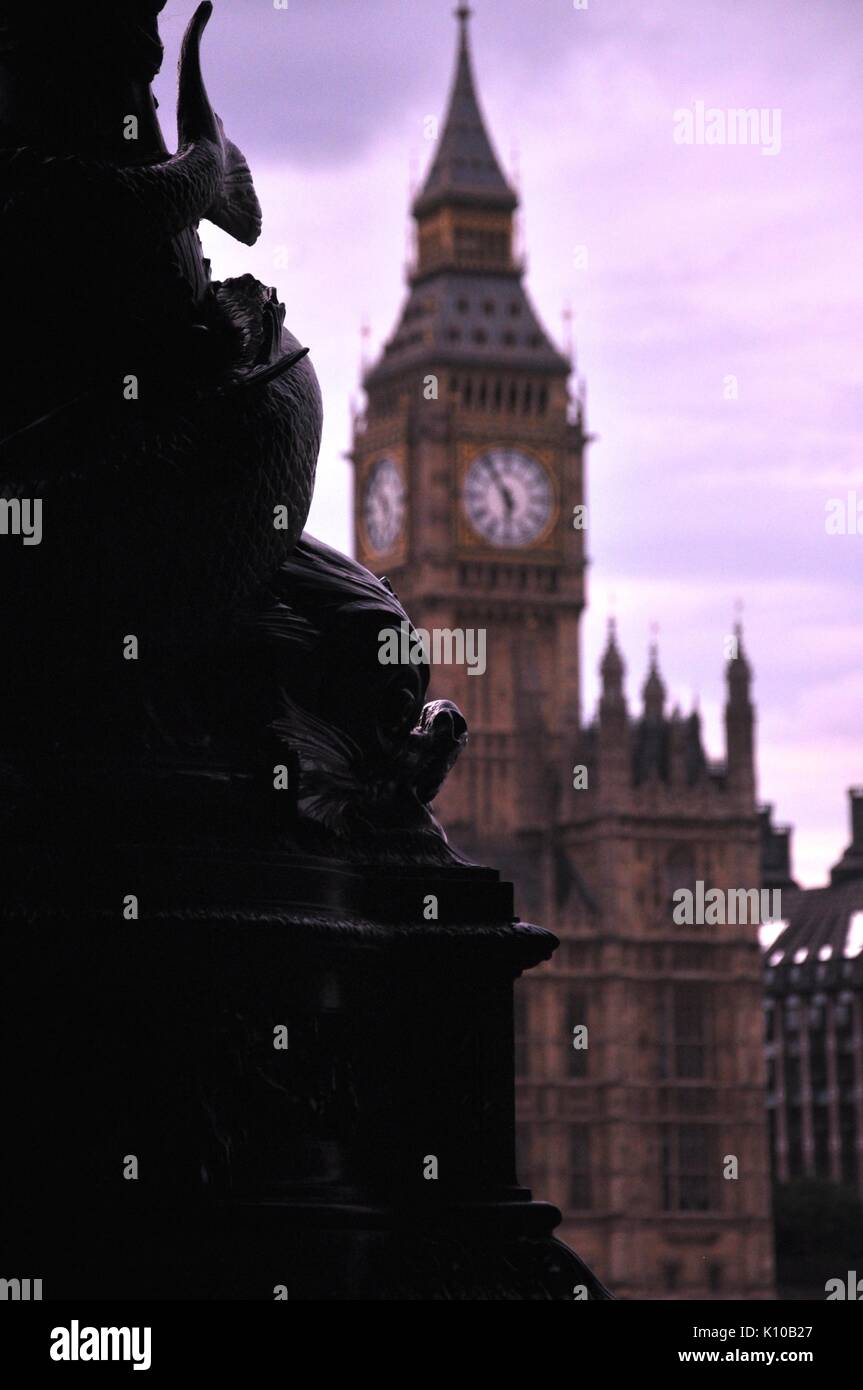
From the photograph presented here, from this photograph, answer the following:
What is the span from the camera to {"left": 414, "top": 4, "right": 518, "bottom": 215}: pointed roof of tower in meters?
86.8

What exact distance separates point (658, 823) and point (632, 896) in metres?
1.89

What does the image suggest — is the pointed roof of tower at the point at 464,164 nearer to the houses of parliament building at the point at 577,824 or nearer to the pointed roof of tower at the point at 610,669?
the houses of parliament building at the point at 577,824

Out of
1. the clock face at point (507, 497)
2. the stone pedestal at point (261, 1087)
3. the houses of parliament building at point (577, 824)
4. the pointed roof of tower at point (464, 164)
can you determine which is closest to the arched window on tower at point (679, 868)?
the houses of parliament building at point (577, 824)

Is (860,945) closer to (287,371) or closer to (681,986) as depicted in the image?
(681,986)

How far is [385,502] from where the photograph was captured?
86.1 metres

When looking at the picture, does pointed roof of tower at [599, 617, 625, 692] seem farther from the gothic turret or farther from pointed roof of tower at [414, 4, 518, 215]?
pointed roof of tower at [414, 4, 518, 215]

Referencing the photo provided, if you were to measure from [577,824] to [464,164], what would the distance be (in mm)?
20087

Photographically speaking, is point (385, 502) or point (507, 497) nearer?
point (507, 497)

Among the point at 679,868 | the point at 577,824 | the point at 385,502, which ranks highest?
the point at 385,502

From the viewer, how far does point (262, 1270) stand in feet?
26.3

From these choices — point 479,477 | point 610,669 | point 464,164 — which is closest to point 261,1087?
point 610,669

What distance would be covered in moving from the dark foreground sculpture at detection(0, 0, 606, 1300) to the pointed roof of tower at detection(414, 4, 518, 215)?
78.3 meters

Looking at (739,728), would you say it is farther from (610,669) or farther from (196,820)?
(196,820)

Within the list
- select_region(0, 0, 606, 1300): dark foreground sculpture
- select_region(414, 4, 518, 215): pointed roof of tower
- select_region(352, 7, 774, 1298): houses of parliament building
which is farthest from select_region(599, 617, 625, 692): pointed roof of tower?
select_region(0, 0, 606, 1300): dark foreground sculpture
